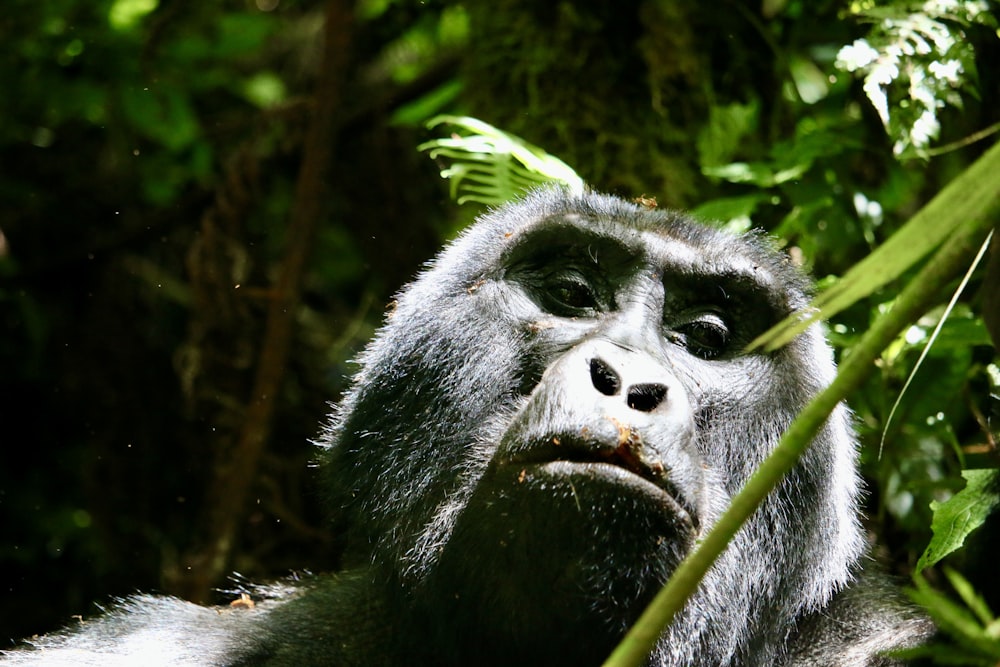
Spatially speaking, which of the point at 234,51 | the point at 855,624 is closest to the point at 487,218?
the point at 855,624

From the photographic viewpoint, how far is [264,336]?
226 inches

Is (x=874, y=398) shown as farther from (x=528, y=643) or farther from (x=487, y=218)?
(x=528, y=643)

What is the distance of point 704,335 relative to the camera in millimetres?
2807

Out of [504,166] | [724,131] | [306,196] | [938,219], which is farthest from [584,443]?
[306,196]

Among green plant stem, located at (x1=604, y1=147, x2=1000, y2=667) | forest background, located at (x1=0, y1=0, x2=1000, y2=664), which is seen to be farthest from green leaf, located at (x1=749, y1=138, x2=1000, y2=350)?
forest background, located at (x1=0, y1=0, x2=1000, y2=664)

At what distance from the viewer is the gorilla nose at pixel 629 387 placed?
2326 millimetres

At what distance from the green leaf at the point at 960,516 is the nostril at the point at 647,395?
24.5 inches

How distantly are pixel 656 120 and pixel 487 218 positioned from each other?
1.96 m

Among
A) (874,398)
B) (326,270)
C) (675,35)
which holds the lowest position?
Result: (326,270)

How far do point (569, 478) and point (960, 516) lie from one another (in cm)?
84

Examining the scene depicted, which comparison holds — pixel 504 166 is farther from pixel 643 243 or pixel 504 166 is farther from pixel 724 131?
pixel 724 131

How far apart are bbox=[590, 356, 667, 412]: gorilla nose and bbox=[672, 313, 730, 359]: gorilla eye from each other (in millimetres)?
441

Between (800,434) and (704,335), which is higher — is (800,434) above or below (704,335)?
above

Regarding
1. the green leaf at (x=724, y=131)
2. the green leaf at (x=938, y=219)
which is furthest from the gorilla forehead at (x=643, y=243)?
the green leaf at (x=724, y=131)
